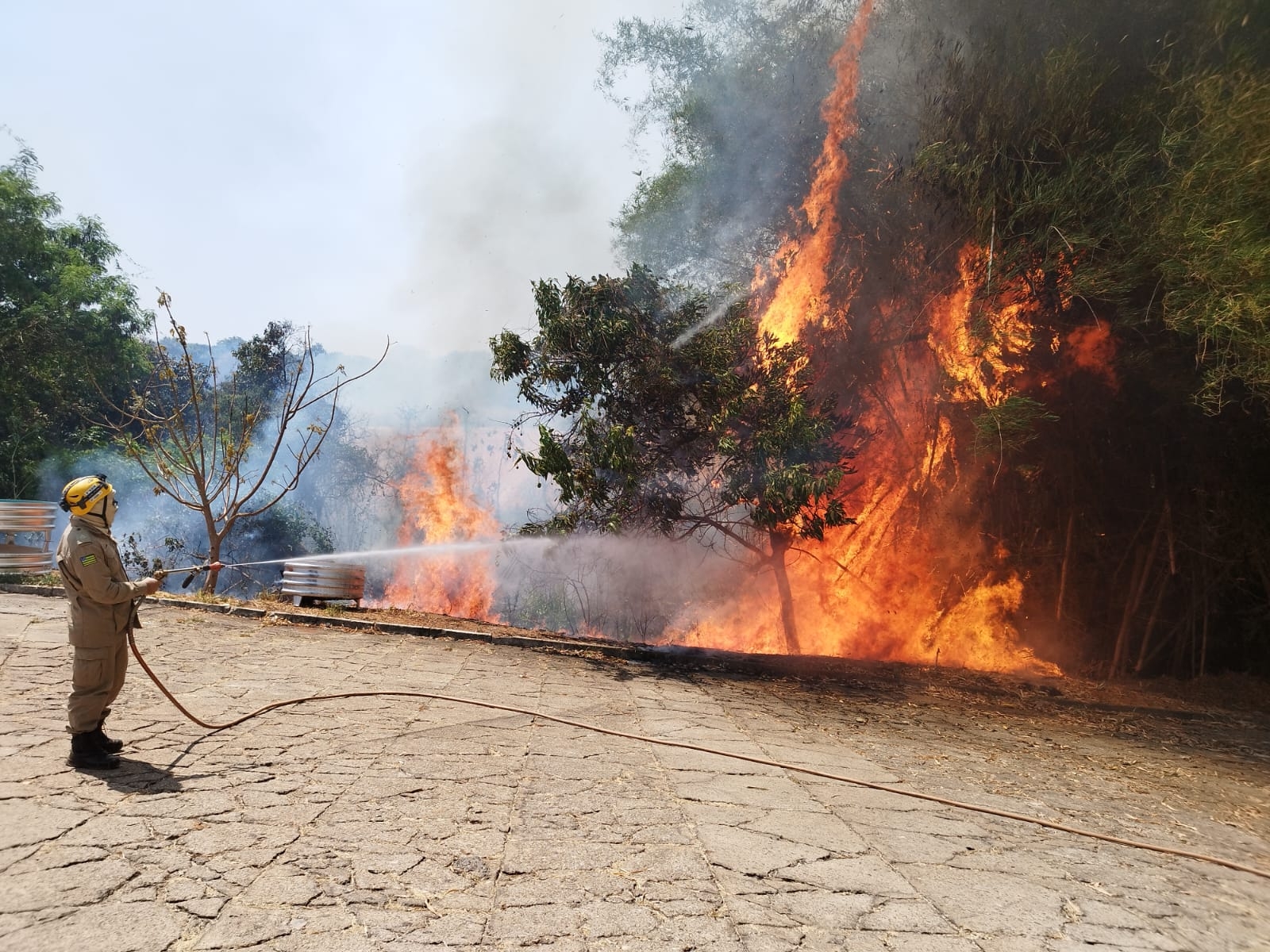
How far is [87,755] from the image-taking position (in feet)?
12.8

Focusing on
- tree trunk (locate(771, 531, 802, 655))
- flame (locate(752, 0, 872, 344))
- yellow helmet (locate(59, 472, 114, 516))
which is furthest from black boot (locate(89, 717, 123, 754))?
flame (locate(752, 0, 872, 344))

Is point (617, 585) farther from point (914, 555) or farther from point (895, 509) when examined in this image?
point (914, 555)

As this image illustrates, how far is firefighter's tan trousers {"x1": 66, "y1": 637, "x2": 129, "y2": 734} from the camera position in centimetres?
393

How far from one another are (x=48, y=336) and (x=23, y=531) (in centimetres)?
816

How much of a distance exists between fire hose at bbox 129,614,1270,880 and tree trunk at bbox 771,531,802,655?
19.3 ft

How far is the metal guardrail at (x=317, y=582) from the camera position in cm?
1030

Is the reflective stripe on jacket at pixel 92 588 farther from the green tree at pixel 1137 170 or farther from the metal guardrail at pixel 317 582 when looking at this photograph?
the green tree at pixel 1137 170

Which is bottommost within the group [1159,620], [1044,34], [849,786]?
[849,786]

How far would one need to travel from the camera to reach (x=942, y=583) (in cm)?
1287

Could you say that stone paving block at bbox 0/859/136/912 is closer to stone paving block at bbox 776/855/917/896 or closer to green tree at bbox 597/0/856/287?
stone paving block at bbox 776/855/917/896

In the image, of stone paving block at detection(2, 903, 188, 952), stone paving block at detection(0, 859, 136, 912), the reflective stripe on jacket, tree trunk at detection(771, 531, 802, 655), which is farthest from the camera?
tree trunk at detection(771, 531, 802, 655)

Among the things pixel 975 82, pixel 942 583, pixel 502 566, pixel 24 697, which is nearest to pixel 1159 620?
pixel 942 583

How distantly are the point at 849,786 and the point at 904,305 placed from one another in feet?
34.5

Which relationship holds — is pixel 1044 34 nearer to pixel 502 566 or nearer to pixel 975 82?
pixel 975 82
